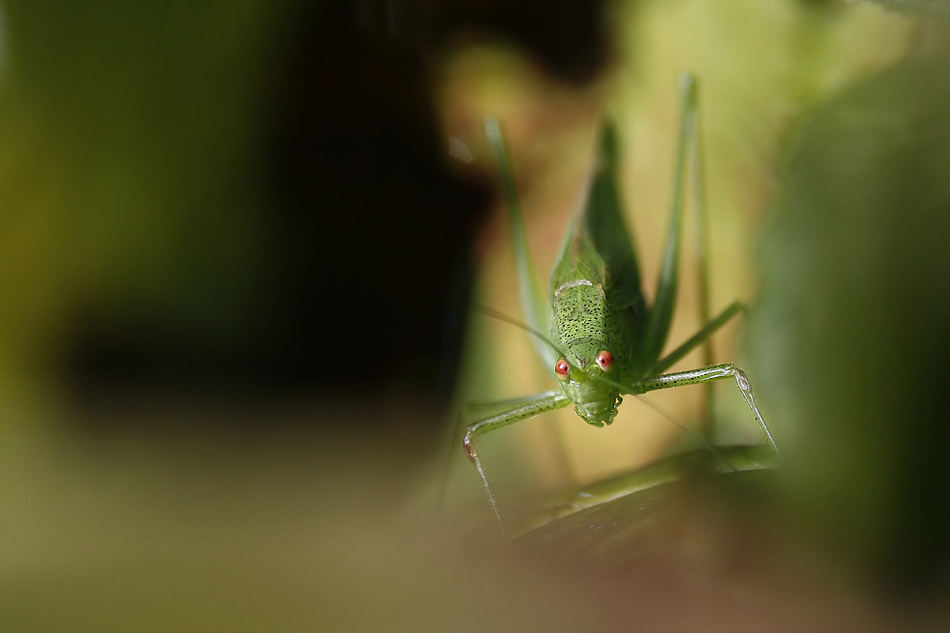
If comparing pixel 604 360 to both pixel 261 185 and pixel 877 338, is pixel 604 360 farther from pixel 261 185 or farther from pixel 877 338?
pixel 261 185

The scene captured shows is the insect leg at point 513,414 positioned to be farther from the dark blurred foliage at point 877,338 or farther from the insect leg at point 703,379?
the dark blurred foliage at point 877,338

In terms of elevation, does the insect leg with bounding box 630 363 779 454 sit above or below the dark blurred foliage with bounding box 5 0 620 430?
below

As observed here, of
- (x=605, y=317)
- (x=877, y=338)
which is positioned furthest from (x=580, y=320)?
(x=877, y=338)

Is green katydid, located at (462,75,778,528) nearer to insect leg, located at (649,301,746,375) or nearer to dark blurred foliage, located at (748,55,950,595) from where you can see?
insect leg, located at (649,301,746,375)

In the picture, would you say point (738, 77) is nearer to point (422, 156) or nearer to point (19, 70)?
point (422, 156)

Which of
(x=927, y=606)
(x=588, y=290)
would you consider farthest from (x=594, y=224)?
(x=927, y=606)

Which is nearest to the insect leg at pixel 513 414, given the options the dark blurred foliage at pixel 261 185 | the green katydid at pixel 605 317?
the green katydid at pixel 605 317

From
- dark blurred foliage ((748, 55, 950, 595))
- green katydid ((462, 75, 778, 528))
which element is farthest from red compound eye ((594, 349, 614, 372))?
dark blurred foliage ((748, 55, 950, 595))
